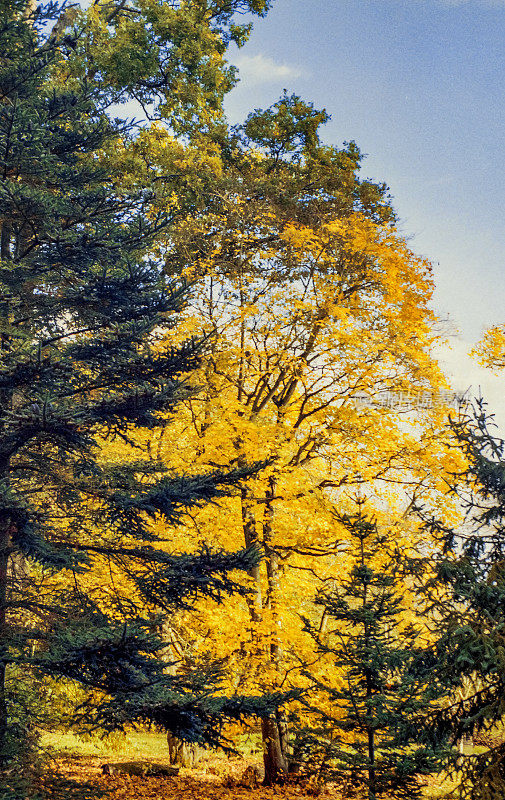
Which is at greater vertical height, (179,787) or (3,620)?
(3,620)

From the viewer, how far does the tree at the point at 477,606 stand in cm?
576

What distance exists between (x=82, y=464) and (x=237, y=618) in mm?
4425

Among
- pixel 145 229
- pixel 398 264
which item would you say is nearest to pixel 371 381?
pixel 398 264

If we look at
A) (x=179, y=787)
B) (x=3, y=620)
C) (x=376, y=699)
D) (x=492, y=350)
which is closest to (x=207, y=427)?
(x=3, y=620)

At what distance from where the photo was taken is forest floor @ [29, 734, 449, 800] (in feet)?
24.5

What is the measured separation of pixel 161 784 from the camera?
1366 centimetres

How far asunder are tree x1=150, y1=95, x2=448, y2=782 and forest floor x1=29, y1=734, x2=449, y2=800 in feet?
3.45

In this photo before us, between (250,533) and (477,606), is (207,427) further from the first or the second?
(477,606)

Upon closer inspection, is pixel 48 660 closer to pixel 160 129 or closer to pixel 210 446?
pixel 210 446

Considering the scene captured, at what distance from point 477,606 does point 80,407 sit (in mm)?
5083

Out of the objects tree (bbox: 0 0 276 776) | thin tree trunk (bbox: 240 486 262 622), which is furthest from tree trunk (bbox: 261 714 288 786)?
tree (bbox: 0 0 276 776)

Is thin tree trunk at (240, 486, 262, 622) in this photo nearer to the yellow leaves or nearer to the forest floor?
the forest floor

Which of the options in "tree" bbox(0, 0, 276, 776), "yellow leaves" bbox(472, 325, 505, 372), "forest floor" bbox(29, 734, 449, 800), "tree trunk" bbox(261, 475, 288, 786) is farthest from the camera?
"yellow leaves" bbox(472, 325, 505, 372)

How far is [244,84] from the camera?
684 inches
